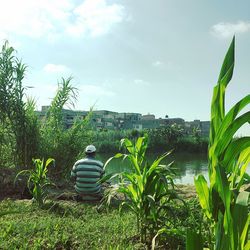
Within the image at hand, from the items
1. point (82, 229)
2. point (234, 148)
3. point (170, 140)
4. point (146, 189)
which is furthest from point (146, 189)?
point (170, 140)

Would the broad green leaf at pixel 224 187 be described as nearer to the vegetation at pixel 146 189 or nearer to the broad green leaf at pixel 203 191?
the broad green leaf at pixel 203 191

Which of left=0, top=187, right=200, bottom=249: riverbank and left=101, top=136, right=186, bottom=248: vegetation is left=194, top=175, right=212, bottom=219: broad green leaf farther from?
left=101, top=136, right=186, bottom=248: vegetation

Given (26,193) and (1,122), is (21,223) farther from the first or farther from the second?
(1,122)

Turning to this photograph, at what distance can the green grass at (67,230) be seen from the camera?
2498 millimetres

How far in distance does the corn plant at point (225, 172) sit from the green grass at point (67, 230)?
874 mm

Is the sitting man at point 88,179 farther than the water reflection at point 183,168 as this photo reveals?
No

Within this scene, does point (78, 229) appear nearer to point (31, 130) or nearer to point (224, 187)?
point (224, 187)

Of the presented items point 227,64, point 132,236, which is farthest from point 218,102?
point 132,236

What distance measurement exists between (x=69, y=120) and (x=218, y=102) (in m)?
5.66

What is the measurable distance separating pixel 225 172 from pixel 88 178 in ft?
11.4

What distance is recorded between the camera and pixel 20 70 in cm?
605

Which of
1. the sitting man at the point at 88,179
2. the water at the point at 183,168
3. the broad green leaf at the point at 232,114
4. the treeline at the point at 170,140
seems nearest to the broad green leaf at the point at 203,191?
the broad green leaf at the point at 232,114

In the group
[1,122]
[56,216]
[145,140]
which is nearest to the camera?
[145,140]

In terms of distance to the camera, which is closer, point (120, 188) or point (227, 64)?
point (227, 64)
